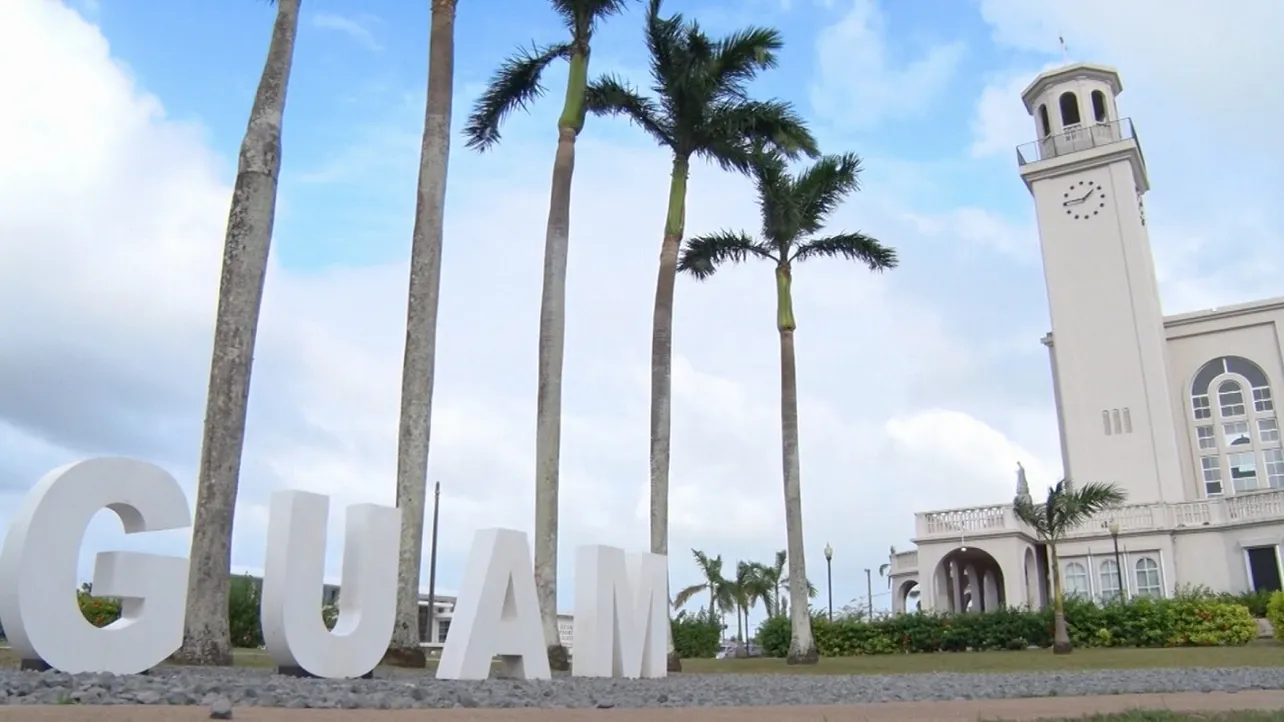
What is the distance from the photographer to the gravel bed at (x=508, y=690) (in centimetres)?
657

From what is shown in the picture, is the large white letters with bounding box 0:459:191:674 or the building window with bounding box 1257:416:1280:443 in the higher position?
the building window with bounding box 1257:416:1280:443

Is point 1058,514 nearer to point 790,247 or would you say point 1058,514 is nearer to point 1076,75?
point 790,247

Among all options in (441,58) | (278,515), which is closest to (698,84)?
(441,58)

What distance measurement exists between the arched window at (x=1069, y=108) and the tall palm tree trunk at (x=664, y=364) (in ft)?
97.9

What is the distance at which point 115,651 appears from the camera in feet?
28.7

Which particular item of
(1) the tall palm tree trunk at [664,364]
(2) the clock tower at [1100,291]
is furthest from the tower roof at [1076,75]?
(1) the tall palm tree trunk at [664,364]

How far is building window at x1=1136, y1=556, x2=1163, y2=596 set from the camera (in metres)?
35.1

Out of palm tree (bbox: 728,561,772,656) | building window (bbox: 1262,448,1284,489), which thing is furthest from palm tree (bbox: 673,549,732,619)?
building window (bbox: 1262,448,1284,489)

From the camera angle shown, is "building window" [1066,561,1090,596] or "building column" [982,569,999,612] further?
"building column" [982,569,999,612]

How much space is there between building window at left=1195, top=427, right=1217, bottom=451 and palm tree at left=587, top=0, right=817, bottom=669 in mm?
27500

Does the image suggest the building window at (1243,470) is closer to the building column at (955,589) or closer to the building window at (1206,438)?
the building window at (1206,438)

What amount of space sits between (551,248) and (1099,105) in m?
35.8

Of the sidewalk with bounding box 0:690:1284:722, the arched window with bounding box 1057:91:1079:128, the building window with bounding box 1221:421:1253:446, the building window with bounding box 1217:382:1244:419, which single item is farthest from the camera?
the arched window with bounding box 1057:91:1079:128

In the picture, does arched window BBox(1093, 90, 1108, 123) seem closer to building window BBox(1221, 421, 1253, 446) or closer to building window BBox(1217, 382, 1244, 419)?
building window BBox(1217, 382, 1244, 419)
